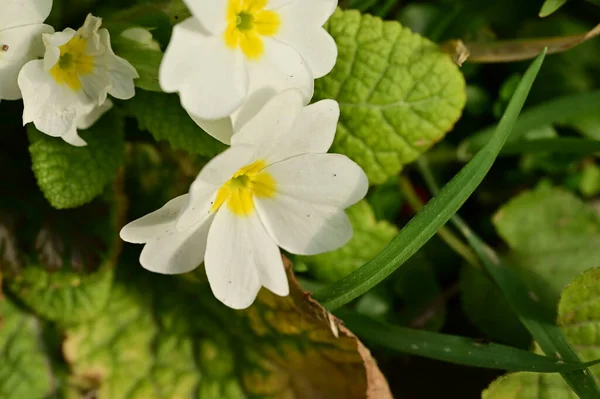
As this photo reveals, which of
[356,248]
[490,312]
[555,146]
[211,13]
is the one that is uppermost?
[211,13]

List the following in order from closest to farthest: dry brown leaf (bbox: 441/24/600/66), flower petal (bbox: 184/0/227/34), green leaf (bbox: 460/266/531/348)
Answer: flower petal (bbox: 184/0/227/34) → dry brown leaf (bbox: 441/24/600/66) → green leaf (bbox: 460/266/531/348)

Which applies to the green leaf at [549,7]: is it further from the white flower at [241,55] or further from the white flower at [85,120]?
the white flower at [85,120]

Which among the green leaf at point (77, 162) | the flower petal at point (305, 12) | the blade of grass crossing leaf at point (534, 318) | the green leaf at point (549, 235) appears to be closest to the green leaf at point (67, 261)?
the green leaf at point (77, 162)

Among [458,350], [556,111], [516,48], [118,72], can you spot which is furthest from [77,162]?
[556,111]

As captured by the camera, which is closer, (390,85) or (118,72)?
(118,72)

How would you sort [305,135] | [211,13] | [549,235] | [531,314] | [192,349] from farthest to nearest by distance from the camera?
[549,235], [192,349], [531,314], [305,135], [211,13]

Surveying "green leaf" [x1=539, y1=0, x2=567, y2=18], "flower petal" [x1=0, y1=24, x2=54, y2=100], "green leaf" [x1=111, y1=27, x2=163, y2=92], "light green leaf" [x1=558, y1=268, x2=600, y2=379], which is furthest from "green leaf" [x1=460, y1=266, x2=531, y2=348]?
"flower petal" [x1=0, y1=24, x2=54, y2=100]

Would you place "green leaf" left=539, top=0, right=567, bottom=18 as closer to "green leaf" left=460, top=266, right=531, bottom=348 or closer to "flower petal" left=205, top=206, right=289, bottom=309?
"green leaf" left=460, top=266, right=531, bottom=348

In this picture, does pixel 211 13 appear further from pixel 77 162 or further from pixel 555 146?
pixel 555 146

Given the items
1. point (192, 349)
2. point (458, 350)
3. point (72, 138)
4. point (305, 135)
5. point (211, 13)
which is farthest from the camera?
point (192, 349)
